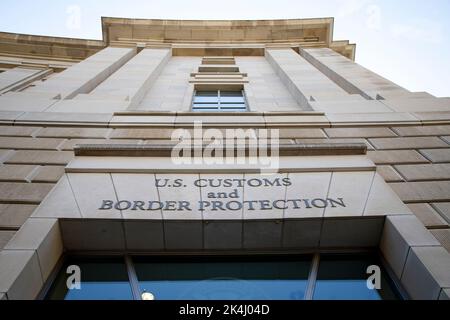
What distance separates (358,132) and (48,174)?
6775mm

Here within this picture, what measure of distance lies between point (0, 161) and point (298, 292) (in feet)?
20.1

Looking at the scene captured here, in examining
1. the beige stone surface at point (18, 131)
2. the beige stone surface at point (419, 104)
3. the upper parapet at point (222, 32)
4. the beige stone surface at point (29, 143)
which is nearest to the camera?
the beige stone surface at point (29, 143)

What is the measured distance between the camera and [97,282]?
517 centimetres

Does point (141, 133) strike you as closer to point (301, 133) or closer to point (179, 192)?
point (179, 192)

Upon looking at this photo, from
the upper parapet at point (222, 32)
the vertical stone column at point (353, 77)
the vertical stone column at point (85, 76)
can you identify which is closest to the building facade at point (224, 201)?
the vertical stone column at point (85, 76)

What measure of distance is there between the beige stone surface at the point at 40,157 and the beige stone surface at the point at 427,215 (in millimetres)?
6513

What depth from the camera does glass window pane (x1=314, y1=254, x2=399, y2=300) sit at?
16.3ft

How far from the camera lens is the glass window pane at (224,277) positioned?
5.02 metres

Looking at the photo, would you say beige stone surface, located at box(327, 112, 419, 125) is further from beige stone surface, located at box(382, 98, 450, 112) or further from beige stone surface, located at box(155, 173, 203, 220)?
beige stone surface, located at box(155, 173, 203, 220)

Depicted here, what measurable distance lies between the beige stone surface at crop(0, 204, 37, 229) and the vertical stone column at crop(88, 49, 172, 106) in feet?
15.3

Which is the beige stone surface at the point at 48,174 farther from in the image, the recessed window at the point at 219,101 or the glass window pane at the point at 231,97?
the glass window pane at the point at 231,97

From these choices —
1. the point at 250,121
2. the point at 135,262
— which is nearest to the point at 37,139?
the point at 135,262

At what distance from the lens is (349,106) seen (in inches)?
361

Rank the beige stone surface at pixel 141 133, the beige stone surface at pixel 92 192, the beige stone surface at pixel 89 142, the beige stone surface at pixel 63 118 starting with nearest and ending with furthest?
the beige stone surface at pixel 92 192 < the beige stone surface at pixel 89 142 < the beige stone surface at pixel 141 133 < the beige stone surface at pixel 63 118
